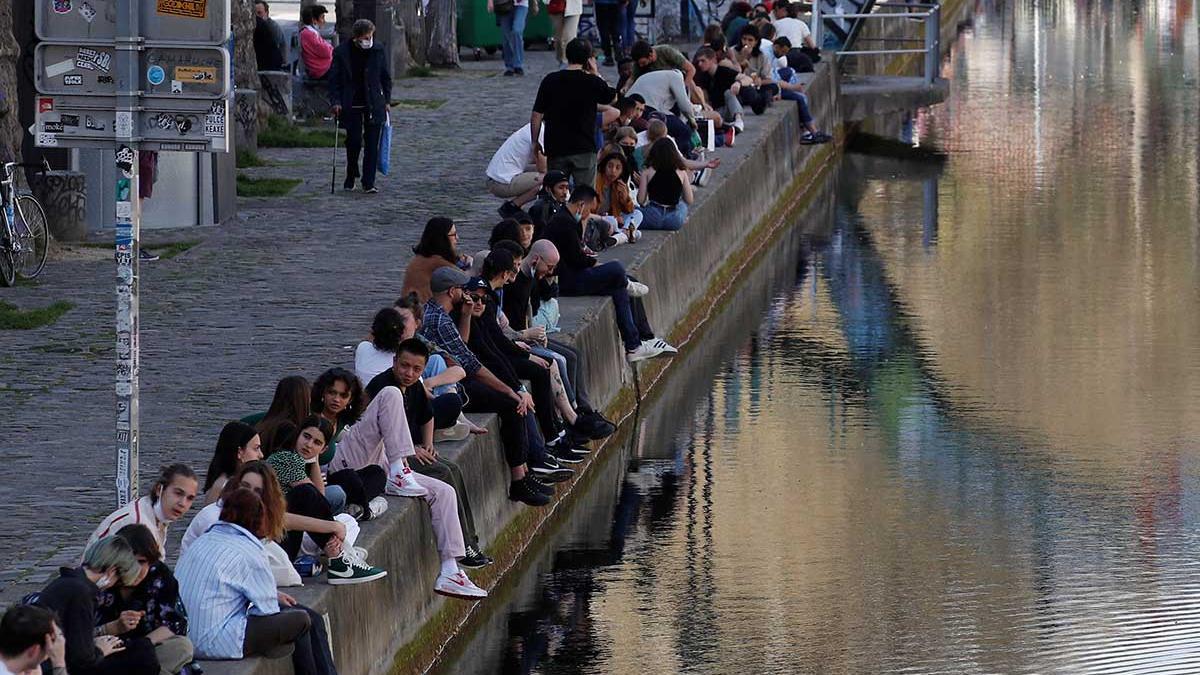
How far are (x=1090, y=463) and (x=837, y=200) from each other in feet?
44.9

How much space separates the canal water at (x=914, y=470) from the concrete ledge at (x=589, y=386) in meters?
0.25

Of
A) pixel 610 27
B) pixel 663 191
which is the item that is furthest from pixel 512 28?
pixel 663 191

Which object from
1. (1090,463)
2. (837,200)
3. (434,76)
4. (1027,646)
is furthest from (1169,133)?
(1027,646)

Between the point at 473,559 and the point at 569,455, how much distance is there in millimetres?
2732

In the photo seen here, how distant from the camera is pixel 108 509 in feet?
36.3

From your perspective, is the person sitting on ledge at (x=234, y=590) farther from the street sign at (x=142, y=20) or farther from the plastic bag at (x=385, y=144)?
the plastic bag at (x=385, y=144)

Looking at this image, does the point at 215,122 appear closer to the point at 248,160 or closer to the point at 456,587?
the point at 456,587

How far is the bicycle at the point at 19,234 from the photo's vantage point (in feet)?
56.1

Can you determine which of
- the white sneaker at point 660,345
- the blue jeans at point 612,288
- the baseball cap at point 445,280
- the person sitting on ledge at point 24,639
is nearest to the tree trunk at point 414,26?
the white sneaker at point 660,345

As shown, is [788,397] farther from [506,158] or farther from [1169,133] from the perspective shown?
[1169,133]

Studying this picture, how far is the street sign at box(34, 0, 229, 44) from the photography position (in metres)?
9.20

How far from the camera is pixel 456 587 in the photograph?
11141 millimetres

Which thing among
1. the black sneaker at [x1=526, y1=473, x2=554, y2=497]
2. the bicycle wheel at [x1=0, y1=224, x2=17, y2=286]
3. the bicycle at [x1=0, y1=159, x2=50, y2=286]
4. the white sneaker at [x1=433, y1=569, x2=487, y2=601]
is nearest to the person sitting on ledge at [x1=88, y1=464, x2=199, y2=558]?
the white sneaker at [x1=433, y1=569, x2=487, y2=601]

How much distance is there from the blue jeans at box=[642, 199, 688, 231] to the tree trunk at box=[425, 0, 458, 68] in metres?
15.0
